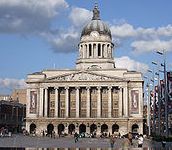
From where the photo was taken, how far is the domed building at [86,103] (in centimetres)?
14238

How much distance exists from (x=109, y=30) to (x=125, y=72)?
26235 mm

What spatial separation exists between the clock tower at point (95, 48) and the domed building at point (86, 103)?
11.3 meters

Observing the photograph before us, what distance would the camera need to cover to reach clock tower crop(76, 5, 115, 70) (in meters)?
160

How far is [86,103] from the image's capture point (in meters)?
145

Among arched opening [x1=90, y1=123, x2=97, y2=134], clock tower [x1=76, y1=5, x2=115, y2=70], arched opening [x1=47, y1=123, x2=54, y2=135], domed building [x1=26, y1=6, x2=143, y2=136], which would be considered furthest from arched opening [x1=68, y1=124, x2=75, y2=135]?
clock tower [x1=76, y1=5, x2=115, y2=70]

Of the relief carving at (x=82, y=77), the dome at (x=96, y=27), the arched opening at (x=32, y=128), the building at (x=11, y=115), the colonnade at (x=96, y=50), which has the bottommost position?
the arched opening at (x=32, y=128)

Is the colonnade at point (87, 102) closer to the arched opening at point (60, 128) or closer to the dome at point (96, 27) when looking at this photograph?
the arched opening at point (60, 128)

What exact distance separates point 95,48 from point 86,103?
2603 centimetres

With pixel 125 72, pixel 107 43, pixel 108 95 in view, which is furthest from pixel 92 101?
pixel 107 43

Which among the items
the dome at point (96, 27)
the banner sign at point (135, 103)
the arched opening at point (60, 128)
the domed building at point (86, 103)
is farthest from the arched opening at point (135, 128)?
the dome at point (96, 27)

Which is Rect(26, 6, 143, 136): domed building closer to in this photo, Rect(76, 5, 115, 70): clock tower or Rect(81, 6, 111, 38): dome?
Rect(76, 5, 115, 70): clock tower

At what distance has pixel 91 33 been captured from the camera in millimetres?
163875

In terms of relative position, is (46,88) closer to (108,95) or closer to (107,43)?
(108,95)

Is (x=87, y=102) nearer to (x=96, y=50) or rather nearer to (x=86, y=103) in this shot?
(x=86, y=103)
